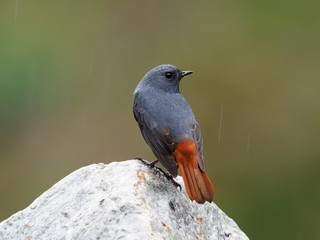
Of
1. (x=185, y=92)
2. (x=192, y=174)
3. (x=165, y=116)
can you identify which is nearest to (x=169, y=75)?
(x=165, y=116)

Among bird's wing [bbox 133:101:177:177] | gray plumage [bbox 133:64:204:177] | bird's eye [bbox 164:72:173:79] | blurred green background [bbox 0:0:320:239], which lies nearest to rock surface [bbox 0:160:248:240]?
bird's wing [bbox 133:101:177:177]

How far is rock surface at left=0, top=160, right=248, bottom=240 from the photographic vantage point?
378 centimetres

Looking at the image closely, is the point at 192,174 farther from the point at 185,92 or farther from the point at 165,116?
the point at 185,92

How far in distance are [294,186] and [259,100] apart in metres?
1.91

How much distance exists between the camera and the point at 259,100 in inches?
A: 425

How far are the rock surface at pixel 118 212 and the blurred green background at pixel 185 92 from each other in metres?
4.42

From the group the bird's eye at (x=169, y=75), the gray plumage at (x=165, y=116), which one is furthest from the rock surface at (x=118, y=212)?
the bird's eye at (x=169, y=75)

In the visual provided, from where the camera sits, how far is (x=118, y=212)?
12.6 ft

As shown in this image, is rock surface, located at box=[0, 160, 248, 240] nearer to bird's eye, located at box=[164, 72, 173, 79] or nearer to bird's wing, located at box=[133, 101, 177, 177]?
bird's wing, located at box=[133, 101, 177, 177]

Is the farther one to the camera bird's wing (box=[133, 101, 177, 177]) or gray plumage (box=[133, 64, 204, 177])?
gray plumage (box=[133, 64, 204, 177])

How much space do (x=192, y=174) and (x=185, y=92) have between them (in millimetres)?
6356

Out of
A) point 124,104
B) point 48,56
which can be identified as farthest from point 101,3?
point 124,104

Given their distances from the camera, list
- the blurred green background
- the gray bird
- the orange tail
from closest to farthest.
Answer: the orange tail
the gray bird
the blurred green background

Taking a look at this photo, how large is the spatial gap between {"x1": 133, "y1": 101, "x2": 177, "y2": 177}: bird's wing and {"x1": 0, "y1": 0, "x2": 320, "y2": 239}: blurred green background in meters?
4.11
